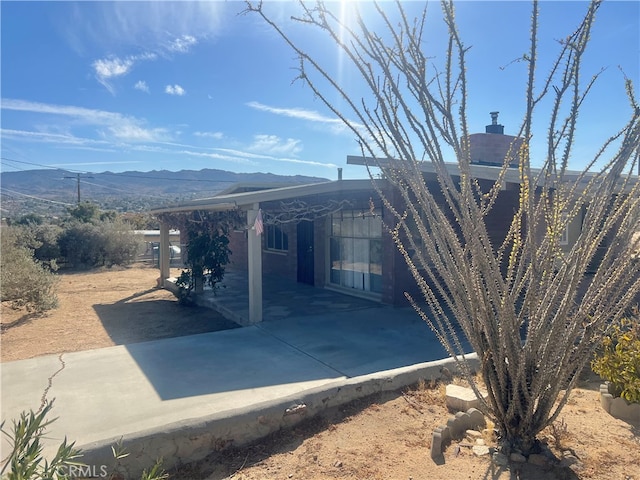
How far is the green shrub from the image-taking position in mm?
3854

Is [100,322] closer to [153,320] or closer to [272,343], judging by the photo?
[153,320]

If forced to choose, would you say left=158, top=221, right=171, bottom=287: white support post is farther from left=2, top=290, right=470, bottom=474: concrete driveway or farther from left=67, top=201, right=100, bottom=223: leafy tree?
left=67, top=201, right=100, bottom=223: leafy tree

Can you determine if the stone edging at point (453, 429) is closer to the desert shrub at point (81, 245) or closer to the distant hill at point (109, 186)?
the desert shrub at point (81, 245)

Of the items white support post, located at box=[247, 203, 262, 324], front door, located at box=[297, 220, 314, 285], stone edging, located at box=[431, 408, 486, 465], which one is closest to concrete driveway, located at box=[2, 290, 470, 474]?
white support post, located at box=[247, 203, 262, 324]

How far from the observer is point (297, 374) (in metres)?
5.63

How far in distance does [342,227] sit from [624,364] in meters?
8.15

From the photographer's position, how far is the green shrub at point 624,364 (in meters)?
3.85

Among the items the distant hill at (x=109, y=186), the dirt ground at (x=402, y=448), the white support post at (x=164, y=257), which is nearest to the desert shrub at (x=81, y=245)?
the white support post at (x=164, y=257)

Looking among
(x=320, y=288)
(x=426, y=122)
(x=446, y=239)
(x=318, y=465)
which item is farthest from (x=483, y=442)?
(x=320, y=288)

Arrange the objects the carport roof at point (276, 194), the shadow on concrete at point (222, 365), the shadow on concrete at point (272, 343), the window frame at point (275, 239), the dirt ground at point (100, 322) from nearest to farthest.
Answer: the shadow on concrete at point (222, 365) → the shadow on concrete at point (272, 343) → the dirt ground at point (100, 322) → the carport roof at point (276, 194) → the window frame at point (275, 239)

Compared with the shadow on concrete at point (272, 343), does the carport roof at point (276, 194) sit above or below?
above

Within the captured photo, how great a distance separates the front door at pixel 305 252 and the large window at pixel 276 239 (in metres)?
1.01

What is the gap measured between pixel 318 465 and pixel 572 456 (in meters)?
1.85

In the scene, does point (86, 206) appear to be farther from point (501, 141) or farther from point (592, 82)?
point (592, 82)
